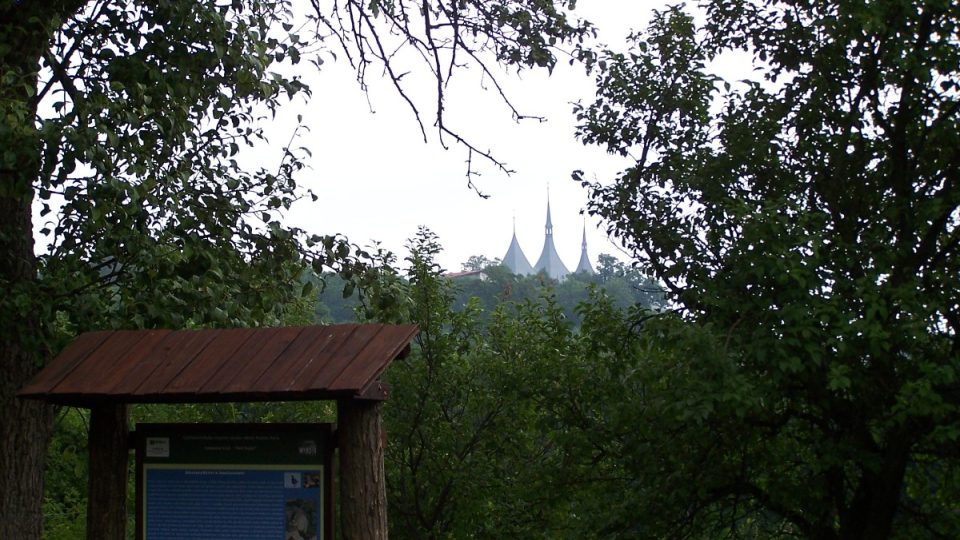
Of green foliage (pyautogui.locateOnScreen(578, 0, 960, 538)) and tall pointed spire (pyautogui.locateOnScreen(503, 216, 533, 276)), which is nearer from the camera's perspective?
green foliage (pyautogui.locateOnScreen(578, 0, 960, 538))

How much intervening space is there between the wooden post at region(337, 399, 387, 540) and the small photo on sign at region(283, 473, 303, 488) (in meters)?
0.20

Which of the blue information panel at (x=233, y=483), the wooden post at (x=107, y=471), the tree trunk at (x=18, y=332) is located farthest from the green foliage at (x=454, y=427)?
the blue information panel at (x=233, y=483)

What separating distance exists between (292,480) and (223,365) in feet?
2.00

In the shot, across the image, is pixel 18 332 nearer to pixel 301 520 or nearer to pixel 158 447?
pixel 158 447

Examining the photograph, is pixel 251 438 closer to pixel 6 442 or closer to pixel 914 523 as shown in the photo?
pixel 6 442

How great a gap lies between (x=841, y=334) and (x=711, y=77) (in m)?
4.25

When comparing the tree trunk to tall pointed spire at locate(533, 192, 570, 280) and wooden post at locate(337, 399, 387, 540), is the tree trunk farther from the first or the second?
tall pointed spire at locate(533, 192, 570, 280)

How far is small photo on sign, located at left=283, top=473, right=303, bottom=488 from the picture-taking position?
16.4 ft

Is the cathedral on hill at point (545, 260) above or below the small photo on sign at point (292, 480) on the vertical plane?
Answer: above

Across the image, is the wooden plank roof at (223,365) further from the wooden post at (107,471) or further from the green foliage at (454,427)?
the green foliage at (454,427)

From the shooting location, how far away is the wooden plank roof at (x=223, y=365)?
4816mm

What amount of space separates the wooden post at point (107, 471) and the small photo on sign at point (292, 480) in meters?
1.04

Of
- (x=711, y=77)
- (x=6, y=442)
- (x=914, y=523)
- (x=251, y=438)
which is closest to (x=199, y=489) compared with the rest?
(x=251, y=438)

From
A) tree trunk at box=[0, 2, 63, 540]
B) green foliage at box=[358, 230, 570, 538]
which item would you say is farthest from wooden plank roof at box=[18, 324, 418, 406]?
green foliage at box=[358, 230, 570, 538]
